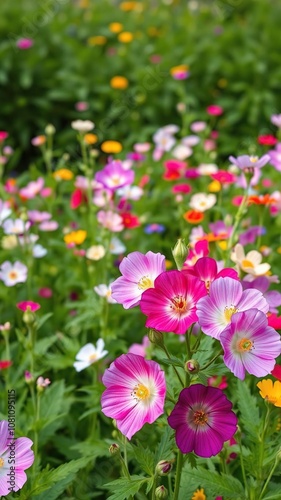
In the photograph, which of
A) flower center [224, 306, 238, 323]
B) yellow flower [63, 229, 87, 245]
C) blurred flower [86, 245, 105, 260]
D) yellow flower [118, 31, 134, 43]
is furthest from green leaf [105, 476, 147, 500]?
yellow flower [118, 31, 134, 43]

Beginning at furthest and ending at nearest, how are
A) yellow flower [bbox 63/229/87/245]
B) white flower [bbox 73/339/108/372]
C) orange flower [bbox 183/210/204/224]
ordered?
yellow flower [bbox 63/229/87/245], orange flower [bbox 183/210/204/224], white flower [bbox 73/339/108/372]

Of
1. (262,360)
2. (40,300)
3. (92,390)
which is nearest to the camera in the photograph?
(262,360)

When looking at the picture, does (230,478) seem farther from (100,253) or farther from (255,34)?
(255,34)

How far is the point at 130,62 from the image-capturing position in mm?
4207

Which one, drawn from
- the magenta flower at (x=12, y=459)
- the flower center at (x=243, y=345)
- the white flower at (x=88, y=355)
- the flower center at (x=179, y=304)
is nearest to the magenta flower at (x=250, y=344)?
the flower center at (x=243, y=345)

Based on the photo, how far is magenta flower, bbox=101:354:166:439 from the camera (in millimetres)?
1162

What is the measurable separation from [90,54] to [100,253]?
2374 mm

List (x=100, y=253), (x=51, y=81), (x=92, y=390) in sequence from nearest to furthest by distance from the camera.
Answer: (x=92, y=390) < (x=100, y=253) < (x=51, y=81)

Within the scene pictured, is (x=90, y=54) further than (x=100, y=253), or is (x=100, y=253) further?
(x=90, y=54)

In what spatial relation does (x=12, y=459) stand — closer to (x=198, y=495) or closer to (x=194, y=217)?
(x=198, y=495)

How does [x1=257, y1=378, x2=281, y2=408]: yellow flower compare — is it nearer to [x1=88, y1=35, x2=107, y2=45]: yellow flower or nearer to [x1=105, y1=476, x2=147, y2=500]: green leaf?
[x1=105, y1=476, x2=147, y2=500]: green leaf

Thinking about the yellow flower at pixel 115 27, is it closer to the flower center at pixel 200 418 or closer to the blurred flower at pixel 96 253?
the blurred flower at pixel 96 253

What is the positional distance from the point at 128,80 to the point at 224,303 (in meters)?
3.24

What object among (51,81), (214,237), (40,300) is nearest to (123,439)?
(214,237)
